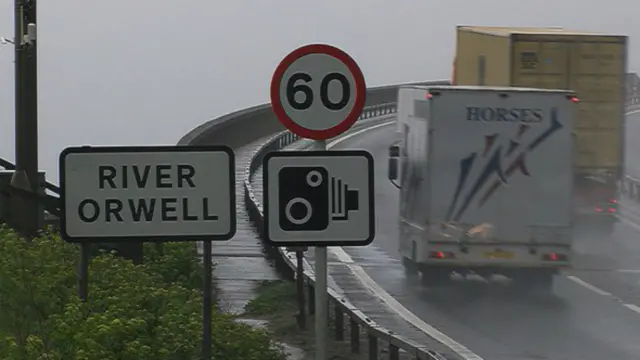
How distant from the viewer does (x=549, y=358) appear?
613 inches

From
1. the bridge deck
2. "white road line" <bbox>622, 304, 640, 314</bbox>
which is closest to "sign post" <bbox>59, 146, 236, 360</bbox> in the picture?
the bridge deck

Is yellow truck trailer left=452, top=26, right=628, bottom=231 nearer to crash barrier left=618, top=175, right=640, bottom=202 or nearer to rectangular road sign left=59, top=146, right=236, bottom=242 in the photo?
crash barrier left=618, top=175, right=640, bottom=202

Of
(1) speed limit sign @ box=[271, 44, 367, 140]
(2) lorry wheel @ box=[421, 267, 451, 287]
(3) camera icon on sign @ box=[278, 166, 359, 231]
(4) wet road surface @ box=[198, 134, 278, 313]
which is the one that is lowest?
(2) lorry wheel @ box=[421, 267, 451, 287]

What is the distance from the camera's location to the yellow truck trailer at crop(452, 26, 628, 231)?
87.6 ft

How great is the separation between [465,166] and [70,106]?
14844 centimetres

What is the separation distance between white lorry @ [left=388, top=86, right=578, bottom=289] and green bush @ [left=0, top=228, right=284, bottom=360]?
692cm

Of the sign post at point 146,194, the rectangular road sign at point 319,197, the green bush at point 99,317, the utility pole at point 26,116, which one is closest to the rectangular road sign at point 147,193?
the sign post at point 146,194

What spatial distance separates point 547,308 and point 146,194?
1222 cm

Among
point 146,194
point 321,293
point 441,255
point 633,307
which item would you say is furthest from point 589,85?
point 146,194

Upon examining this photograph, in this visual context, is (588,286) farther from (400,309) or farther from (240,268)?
(240,268)

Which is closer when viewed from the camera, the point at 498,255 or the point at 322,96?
the point at 322,96

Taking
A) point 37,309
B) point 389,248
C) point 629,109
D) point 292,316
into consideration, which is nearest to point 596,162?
point 389,248

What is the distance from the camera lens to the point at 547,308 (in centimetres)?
1962

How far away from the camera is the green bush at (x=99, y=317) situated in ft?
31.1
